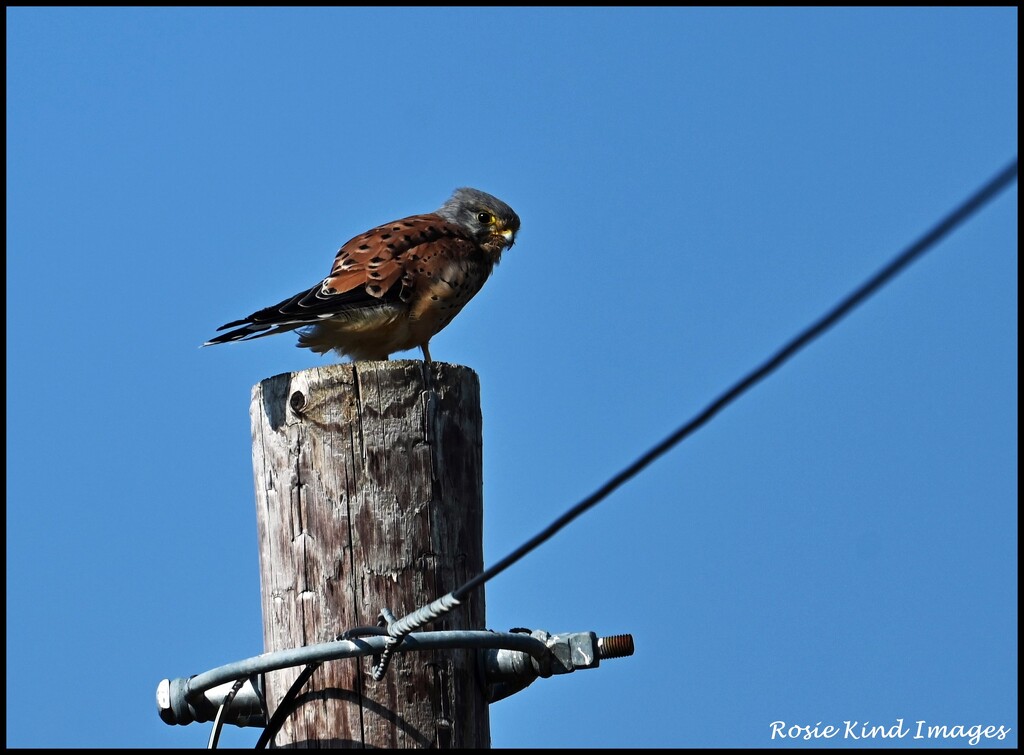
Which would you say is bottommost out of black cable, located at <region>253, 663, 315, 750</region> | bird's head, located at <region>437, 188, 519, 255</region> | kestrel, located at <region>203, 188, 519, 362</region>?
black cable, located at <region>253, 663, 315, 750</region>

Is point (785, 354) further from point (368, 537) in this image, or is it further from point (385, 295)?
point (385, 295)

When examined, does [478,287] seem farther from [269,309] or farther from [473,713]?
[473,713]

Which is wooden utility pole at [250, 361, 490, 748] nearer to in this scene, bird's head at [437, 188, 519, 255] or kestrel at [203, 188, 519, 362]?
kestrel at [203, 188, 519, 362]

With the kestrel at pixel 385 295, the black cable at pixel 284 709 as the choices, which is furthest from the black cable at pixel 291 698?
the kestrel at pixel 385 295

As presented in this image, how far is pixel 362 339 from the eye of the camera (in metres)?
5.41

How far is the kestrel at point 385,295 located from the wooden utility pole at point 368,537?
1.40 metres

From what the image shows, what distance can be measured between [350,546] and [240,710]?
1.96 feet

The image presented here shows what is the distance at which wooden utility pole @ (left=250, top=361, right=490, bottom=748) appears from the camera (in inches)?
134

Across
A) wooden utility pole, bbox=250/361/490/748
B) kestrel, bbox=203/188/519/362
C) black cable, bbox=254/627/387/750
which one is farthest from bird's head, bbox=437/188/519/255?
black cable, bbox=254/627/387/750

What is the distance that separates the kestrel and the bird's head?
384 mm

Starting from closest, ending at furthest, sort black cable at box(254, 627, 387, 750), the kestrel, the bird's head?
black cable at box(254, 627, 387, 750) → the kestrel → the bird's head

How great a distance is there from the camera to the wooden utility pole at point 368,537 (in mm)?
3412

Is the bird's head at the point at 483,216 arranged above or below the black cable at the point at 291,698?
above

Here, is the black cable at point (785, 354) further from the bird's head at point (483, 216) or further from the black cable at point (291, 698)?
the bird's head at point (483, 216)
